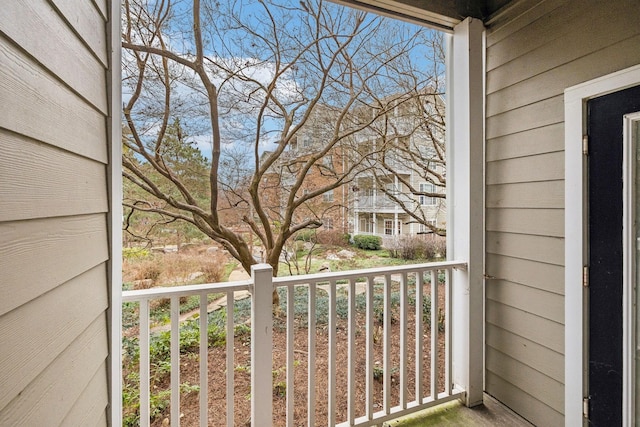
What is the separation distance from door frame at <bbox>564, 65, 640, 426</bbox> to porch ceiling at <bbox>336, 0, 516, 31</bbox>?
919 millimetres

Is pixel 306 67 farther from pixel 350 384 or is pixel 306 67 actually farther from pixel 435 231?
pixel 350 384

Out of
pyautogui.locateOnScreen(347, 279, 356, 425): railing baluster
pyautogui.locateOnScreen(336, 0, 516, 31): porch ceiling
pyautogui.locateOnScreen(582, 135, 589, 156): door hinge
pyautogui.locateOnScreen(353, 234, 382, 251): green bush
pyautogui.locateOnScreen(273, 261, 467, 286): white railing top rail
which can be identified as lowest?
pyautogui.locateOnScreen(347, 279, 356, 425): railing baluster

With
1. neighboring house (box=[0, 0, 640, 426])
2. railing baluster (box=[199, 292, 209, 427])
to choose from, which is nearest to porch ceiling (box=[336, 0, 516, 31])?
neighboring house (box=[0, 0, 640, 426])

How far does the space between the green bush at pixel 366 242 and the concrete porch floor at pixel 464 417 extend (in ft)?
3.84

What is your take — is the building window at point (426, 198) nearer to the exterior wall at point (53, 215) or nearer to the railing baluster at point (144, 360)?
the railing baluster at point (144, 360)

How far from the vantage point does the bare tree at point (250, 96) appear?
1.99m

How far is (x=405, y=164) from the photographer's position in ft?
8.85

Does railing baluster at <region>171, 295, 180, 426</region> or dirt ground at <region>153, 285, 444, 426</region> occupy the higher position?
railing baluster at <region>171, 295, 180, 426</region>

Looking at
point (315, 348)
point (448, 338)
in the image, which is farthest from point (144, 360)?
point (448, 338)

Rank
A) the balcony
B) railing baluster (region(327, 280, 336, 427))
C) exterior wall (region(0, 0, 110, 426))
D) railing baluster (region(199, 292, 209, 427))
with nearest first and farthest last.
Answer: exterior wall (region(0, 0, 110, 426))
railing baluster (region(199, 292, 209, 427))
railing baluster (region(327, 280, 336, 427))
the balcony

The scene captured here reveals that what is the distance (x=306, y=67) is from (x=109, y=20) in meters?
1.44

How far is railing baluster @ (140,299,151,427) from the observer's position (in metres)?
1.41

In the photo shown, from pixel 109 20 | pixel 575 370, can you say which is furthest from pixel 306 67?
pixel 575 370

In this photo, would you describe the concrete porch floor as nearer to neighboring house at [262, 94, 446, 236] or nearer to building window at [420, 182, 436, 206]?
neighboring house at [262, 94, 446, 236]
